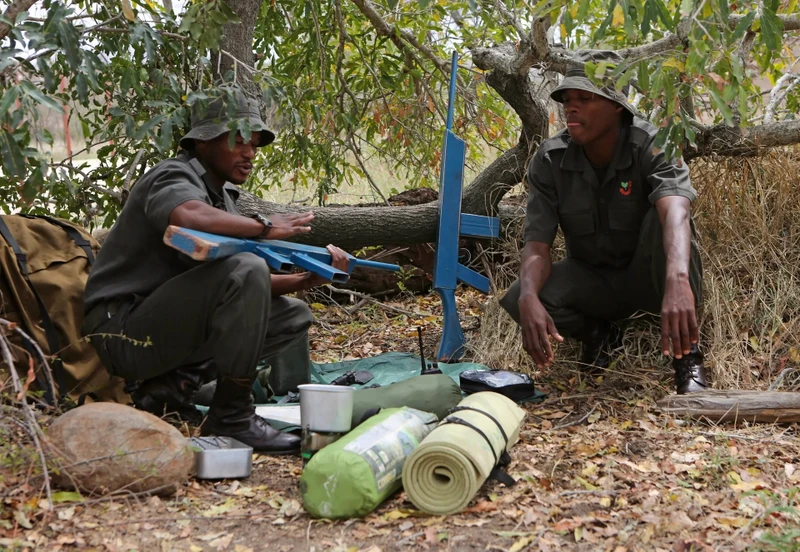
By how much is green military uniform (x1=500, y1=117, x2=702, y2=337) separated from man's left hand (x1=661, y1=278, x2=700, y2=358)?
1.66ft

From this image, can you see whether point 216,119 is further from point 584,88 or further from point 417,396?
point 584,88

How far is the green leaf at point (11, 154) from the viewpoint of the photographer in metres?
2.69

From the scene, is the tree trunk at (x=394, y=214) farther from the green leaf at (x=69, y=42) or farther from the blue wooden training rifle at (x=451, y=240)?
the green leaf at (x=69, y=42)

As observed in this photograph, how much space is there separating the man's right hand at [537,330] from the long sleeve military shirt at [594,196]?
468mm

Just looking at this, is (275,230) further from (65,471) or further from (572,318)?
(572,318)

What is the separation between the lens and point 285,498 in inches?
117

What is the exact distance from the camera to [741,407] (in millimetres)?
3666

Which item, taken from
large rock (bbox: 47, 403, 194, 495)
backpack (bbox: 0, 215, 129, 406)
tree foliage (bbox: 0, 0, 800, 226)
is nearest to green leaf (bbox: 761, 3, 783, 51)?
tree foliage (bbox: 0, 0, 800, 226)

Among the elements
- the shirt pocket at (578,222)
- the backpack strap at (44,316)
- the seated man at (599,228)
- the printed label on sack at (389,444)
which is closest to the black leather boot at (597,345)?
the seated man at (599,228)

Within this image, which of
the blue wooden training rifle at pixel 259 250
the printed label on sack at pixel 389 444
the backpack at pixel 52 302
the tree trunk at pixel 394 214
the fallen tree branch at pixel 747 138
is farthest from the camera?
the tree trunk at pixel 394 214

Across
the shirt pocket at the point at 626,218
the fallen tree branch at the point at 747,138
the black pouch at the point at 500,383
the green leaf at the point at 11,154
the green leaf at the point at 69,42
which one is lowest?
the black pouch at the point at 500,383

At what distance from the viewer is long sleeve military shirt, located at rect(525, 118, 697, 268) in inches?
166

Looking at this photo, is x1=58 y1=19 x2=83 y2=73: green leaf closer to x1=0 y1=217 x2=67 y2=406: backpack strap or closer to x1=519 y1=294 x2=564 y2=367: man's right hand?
x1=0 y1=217 x2=67 y2=406: backpack strap

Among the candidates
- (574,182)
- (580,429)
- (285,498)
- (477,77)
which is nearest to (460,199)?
(574,182)
